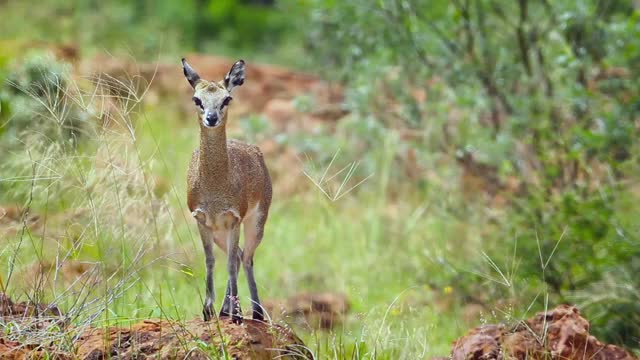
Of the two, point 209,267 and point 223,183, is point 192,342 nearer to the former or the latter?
point 209,267

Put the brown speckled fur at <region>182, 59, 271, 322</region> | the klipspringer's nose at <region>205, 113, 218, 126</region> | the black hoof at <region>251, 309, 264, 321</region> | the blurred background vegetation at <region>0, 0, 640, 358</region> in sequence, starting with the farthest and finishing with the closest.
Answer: the blurred background vegetation at <region>0, 0, 640, 358</region>, the black hoof at <region>251, 309, 264, 321</region>, the brown speckled fur at <region>182, 59, 271, 322</region>, the klipspringer's nose at <region>205, 113, 218, 126</region>

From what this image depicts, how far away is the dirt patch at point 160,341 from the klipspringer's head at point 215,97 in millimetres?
832

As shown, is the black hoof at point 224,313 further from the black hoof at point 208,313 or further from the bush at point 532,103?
the bush at point 532,103

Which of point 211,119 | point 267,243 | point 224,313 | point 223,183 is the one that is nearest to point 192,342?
point 224,313

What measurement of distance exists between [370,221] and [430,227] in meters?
0.53

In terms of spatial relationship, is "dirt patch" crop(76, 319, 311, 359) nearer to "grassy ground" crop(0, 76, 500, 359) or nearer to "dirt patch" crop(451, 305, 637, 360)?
"grassy ground" crop(0, 76, 500, 359)

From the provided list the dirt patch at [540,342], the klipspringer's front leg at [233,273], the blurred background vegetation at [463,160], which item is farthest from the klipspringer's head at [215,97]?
the blurred background vegetation at [463,160]

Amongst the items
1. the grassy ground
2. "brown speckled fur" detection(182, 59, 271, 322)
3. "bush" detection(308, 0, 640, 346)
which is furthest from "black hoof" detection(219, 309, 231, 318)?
"bush" detection(308, 0, 640, 346)

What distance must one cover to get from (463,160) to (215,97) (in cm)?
626

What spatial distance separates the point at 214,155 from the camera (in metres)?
5.07

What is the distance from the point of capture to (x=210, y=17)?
25984 mm

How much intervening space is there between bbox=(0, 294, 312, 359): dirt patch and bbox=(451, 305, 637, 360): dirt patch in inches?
31.9

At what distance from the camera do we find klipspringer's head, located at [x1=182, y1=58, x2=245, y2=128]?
15.9ft

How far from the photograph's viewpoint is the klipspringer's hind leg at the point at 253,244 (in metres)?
5.41
